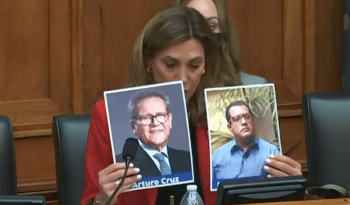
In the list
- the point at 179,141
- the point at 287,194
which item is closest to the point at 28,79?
the point at 179,141

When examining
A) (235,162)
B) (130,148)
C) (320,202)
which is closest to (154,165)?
(130,148)

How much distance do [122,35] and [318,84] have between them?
3.36 ft

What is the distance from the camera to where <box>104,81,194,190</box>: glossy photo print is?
6.97 ft

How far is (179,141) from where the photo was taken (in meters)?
2.19

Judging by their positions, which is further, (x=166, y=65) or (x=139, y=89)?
(x=166, y=65)

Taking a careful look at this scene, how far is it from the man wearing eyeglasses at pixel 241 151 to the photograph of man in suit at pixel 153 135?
10 cm

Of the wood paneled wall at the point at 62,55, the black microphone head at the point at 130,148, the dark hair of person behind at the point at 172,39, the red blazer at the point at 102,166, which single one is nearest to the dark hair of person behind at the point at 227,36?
the wood paneled wall at the point at 62,55

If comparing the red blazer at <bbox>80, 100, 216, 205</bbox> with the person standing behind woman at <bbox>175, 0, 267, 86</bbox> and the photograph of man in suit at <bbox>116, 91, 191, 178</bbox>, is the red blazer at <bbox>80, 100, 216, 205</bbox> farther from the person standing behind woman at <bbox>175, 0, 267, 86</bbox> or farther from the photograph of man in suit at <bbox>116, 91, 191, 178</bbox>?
the person standing behind woman at <bbox>175, 0, 267, 86</bbox>

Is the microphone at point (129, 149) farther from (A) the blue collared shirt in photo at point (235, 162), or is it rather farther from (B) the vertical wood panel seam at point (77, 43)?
(B) the vertical wood panel seam at point (77, 43)

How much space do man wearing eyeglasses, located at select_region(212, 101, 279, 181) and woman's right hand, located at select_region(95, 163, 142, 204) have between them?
0.21 metres

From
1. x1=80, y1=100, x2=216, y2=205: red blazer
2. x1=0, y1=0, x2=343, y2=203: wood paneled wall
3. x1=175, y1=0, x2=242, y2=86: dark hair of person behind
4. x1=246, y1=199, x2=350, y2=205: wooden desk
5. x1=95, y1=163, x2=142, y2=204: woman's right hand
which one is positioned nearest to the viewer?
x1=246, y1=199, x2=350, y2=205: wooden desk

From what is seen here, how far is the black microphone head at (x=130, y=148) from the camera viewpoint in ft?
6.96

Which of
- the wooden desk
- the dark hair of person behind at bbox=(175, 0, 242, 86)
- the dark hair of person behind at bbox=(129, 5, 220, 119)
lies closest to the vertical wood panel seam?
the dark hair of person behind at bbox=(175, 0, 242, 86)

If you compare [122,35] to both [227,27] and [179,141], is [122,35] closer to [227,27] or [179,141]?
[227,27]
